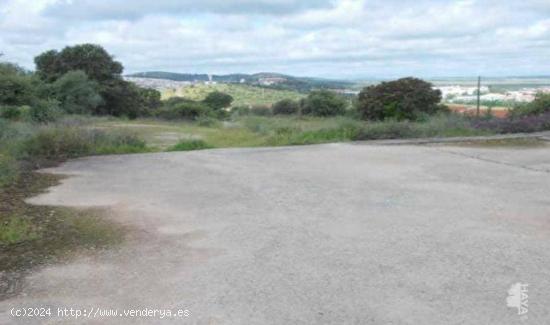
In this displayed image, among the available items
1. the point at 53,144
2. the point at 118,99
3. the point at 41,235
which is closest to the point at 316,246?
the point at 41,235

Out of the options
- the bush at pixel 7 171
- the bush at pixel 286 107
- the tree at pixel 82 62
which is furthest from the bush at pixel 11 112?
the tree at pixel 82 62

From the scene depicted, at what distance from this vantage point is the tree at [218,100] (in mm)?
41094

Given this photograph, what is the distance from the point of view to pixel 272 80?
41281mm

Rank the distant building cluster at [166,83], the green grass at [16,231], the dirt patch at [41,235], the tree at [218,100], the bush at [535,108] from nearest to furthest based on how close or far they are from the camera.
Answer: the dirt patch at [41,235] → the green grass at [16,231] → the bush at [535,108] → the tree at [218,100] → the distant building cluster at [166,83]

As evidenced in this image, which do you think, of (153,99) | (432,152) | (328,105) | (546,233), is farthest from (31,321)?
(153,99)

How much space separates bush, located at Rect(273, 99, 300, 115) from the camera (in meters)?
34.2

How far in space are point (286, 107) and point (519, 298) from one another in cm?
3139

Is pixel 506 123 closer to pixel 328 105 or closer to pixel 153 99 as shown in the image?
pixel 328 105

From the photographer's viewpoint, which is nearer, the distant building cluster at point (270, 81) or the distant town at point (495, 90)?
the distant town at point (495, 90)

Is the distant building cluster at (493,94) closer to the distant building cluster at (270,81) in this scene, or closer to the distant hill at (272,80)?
the distant hill at (272,80)

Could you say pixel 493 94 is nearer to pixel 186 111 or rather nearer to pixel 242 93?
pixel 186 111

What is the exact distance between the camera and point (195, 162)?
975 cm

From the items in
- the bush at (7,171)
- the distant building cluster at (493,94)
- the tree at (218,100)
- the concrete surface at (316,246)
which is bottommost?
the tree at (218,100)

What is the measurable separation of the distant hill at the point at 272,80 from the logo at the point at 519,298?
89.5ft
